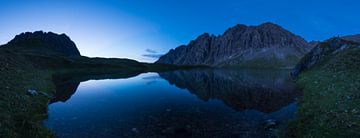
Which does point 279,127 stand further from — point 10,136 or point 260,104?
point 10,136

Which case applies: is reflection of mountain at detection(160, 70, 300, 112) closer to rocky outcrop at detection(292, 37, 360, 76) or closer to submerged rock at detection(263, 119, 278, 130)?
submerged rock at detection(263, 119, 278, 130)

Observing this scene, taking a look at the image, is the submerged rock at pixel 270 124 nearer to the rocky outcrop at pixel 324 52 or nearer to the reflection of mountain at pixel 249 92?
the reflection of mountain at pixel 249 92

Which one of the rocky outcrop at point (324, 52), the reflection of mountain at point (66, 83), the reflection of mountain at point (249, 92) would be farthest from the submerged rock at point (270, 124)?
the rocky outcrop at point (324, 52)

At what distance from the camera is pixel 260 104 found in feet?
80.4

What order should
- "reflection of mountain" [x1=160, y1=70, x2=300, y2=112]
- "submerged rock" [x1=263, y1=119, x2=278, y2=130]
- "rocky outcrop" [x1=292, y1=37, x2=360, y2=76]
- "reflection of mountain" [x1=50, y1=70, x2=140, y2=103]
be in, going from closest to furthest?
"submerged rock" [x1=263, y1=119, x2=278, y2=130] < "reflection of mountain" [x1=160, y1=70, x2=300, y2=112] < "reflection of mountain" [x1=50, y1=70, x2=140, y2=103] < "rocky outcrop" [x1=292, y1=37, x2=360, y2=76]

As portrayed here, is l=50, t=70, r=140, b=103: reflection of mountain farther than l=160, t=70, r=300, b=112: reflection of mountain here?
Yes

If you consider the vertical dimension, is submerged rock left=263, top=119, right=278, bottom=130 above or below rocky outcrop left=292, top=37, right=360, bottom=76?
below

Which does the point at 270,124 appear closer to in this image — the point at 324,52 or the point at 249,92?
the point at 249,92

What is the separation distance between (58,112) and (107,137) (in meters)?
11.1

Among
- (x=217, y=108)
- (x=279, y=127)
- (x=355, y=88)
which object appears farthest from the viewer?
(x=217, y=108)

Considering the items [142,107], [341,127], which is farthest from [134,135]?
[341,127]

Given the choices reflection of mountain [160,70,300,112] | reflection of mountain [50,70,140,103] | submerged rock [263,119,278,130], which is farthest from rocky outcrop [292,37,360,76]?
reflection of mountain [50,70,140,103]

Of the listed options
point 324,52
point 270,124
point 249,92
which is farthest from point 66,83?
point 324,52

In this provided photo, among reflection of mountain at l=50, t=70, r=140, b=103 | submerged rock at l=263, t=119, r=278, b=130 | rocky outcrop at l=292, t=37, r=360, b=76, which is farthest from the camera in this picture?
rocky outcrop at l=292, t=37, r=360, b=76
